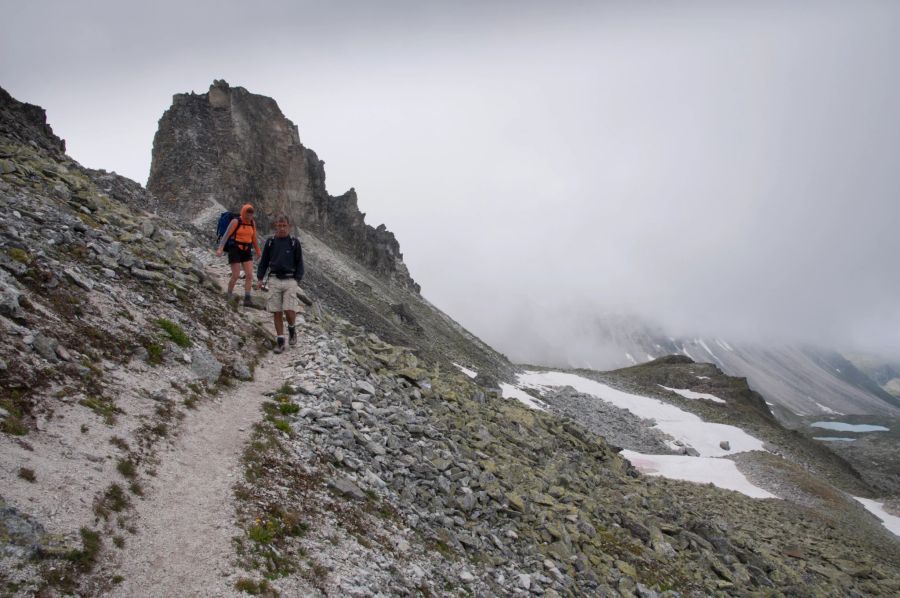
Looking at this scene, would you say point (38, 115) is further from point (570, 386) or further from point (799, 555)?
point (570, 386)

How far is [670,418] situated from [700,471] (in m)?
23.9

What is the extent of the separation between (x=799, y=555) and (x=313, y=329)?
984 inches

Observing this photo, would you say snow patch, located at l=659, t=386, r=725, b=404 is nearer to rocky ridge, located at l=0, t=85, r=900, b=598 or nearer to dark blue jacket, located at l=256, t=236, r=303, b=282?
rocky ridge, located at l=0, t=85, r=900, b=598

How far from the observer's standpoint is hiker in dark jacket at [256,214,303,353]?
15000 millimetres

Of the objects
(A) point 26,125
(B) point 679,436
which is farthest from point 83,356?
(B) point 679,436

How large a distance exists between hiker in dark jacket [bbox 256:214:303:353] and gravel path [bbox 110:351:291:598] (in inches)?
206

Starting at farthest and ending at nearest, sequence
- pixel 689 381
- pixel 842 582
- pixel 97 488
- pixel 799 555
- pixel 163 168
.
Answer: pixel 689 381
pixel 163 168
pixel 799 555
pixel 842 582
pixel 97 488

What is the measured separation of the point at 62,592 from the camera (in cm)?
506

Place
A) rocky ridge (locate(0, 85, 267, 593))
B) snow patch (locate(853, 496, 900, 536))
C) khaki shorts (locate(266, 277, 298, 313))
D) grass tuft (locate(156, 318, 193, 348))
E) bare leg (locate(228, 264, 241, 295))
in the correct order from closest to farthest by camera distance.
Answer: rocky ridge (locate(0, 85, 267, 593)) → grass tuft (locate(156, 318, 193, 348)) → khaki shorts (locate(266, 277, 298, 313)) → bare leg (locate(228, 264, 241, 295)) → snow patch (locate(853, 496, 900, 536))

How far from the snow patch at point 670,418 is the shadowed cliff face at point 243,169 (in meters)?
33.3

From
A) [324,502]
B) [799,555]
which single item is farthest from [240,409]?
[799,555]

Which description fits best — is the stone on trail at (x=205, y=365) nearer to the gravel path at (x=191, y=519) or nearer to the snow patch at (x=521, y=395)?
the gravel path at (x=191, y=519)

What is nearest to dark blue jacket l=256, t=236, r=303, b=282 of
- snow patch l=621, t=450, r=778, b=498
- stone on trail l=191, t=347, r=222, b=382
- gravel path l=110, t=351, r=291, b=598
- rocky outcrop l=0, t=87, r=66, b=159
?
stone on trail l=191, t=347, r=222, b=382

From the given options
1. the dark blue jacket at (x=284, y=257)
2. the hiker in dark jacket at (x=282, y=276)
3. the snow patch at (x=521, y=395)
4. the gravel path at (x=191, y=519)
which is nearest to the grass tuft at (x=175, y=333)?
the gravel path at (x=191, y=519)
